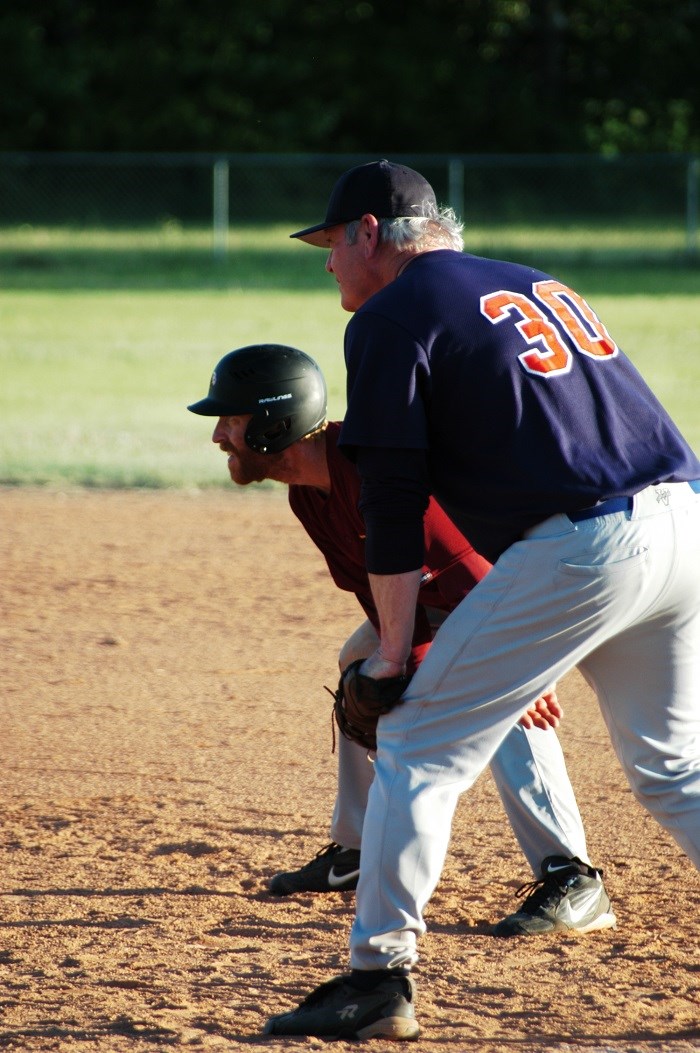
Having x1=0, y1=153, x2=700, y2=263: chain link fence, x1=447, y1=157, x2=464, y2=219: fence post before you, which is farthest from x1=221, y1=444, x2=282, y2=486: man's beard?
x1=0, y1=153, x2=700, y2=263: chain link fence

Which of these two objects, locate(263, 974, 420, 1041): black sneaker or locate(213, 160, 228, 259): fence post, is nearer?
locate(263, 974, 420, 1041): black sneaker

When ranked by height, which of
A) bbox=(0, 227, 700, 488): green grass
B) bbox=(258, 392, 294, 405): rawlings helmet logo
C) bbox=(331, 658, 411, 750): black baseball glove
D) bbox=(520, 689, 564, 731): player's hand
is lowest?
bbox=(0, 227, 700, 488): green grass

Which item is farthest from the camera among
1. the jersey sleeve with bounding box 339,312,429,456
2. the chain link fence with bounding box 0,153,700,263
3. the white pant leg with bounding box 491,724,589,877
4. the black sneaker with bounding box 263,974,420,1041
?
the chain link fence with bounding box 0,153,700,263

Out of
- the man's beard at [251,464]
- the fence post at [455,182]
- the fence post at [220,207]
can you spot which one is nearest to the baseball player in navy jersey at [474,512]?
the man's beard at [251,464]

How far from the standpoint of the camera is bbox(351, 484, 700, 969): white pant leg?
286 centimetres

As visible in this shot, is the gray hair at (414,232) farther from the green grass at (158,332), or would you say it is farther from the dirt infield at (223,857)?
the green grass at (158,332)

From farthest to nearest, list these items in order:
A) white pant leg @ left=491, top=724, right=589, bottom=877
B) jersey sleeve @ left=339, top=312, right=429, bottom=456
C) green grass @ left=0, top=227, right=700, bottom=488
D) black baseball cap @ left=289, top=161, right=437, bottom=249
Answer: green grass @ left=0, top=227, right=700, bottom=488, white pant leg @ left=491, top=724, right=589, bottom=877, black baseball cap @ left=289, top=161, right=437, bottom=249, jersey sleeve @ left=339, top=312, right=429, bottom=456

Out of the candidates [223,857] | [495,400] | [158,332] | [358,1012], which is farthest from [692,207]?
[358,1012]

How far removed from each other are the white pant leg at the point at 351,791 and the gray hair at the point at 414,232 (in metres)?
1.46

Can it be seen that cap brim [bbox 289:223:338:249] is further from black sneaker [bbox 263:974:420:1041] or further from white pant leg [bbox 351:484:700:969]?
black sneaker [bbox 263:974:420:1041]

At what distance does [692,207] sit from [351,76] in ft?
49.8

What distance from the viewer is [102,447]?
10.7m

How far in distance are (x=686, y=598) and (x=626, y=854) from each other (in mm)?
1442

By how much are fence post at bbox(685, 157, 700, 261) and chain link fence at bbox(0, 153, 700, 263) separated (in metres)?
0.84
